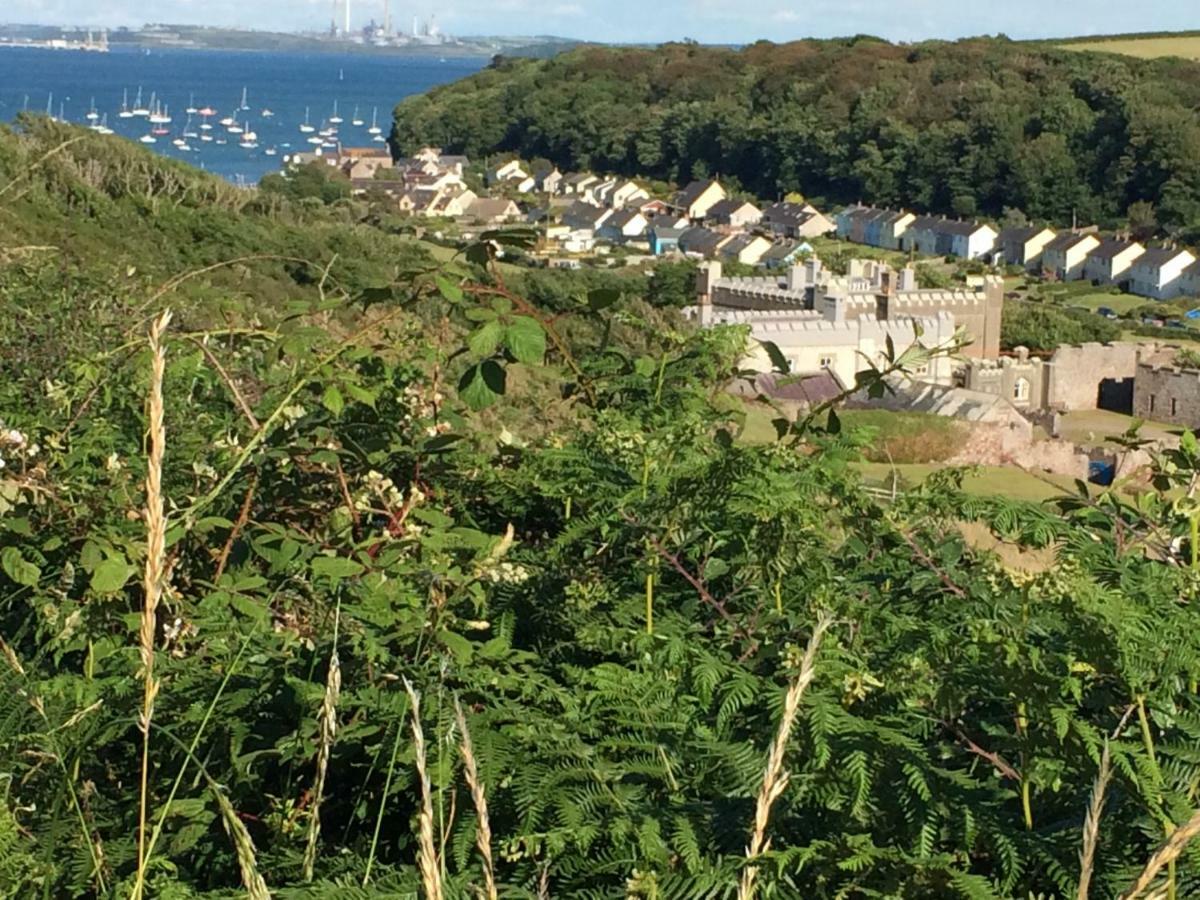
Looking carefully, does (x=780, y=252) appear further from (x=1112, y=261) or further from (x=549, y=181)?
(x=549, y=181)

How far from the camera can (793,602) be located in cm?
251

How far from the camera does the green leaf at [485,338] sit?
2.53 meters

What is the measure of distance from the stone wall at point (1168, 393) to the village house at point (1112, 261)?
1116 inches

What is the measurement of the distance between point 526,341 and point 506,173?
9037 centimetres

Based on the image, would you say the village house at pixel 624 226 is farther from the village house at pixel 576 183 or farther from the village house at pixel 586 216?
the village house at pixel 576 183

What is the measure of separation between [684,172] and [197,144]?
125 ft

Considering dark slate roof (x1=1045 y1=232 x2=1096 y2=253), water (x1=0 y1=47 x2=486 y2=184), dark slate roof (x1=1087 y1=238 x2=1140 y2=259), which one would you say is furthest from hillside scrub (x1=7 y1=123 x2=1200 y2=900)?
water (x1=0 y1=47 x2=486 y2=184)

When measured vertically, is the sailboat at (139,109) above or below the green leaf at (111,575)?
above

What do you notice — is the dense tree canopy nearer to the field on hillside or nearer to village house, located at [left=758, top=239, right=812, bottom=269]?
the field on hillside

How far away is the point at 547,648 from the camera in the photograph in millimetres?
2539

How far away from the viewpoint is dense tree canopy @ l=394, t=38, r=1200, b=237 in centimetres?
7494

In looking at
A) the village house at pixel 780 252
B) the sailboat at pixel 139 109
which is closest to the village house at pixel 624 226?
the village house at pixel 780 252

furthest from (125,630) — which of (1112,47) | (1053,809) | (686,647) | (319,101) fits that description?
(319,101)

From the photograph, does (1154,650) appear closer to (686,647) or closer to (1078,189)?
(686,647)
